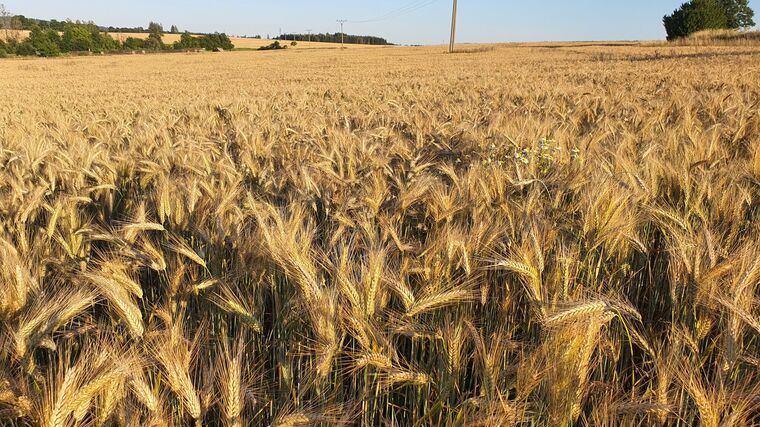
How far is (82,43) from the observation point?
59.2m

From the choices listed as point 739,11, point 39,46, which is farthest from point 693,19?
point 39,46

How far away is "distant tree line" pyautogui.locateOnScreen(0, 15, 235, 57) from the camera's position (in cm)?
5356

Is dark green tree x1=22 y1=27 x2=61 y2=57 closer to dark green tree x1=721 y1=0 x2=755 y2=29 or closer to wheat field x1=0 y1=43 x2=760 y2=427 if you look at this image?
wheat field x1=0 y1=43 x2=760 y2=427

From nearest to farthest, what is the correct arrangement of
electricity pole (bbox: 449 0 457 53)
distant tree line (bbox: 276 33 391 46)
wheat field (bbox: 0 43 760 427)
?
1. wheat field (bbox: 0 43 760 427)
2. electricity pole (bbox: 449 0 457 53)
3. distant tree line (bbox: 276 33 391 46)

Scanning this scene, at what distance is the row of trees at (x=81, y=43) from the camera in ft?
176

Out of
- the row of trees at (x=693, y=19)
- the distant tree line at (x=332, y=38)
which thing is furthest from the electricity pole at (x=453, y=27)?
the distant tree line at (x=332, y=38)

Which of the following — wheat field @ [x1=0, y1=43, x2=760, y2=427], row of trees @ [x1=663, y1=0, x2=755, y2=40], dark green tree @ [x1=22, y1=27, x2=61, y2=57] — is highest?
row of trees @ [x1=663, y1=0, x2=755, y2=40]

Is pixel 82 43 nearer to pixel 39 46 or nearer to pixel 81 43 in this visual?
pixel 81 43

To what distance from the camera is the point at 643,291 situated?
184 centimetres

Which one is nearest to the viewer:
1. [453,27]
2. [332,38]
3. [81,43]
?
[453,27]

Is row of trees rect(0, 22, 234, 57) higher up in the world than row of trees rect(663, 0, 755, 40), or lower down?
lower down

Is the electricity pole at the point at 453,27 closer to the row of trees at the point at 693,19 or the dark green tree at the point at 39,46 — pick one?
the row of trees at the point at 693,19

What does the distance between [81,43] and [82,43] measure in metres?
0.12

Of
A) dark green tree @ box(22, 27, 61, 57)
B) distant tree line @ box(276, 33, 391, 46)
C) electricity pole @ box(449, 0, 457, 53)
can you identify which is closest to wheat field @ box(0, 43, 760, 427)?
electricity pole @ box(449, 0, 457, 53)
